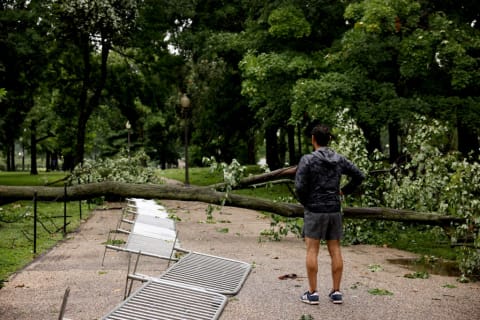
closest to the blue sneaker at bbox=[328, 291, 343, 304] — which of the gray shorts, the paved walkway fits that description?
the paved walkway

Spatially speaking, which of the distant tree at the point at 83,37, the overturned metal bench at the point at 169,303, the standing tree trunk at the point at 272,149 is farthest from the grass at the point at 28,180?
the overturned metal bench at the point at 169,303

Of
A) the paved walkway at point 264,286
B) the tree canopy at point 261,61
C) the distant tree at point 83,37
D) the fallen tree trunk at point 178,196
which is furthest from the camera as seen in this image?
the distant tree at point 83,37

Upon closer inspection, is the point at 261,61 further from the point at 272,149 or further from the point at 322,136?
the point at 322,136

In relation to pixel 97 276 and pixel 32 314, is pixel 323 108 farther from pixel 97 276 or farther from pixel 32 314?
pixel 32 314

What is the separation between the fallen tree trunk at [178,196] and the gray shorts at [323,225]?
4036mm

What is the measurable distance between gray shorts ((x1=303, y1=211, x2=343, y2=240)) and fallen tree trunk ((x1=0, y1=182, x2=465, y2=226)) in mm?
4036

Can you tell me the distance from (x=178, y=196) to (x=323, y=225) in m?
4.71

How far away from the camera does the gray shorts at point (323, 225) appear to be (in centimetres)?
499

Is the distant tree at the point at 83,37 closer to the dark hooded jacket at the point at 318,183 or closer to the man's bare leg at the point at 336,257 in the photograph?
the dark hooded jacket at the point at 318,183

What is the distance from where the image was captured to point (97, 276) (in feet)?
21.2

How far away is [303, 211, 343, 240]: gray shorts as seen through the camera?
16.4ft

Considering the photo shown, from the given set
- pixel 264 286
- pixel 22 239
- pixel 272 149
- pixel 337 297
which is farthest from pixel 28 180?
pixel 337 297

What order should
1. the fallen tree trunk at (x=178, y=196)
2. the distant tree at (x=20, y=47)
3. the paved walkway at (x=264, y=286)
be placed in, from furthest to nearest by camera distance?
the distant tree at (x=20, y=47) → the fallen tree trunk at (x=178, y=196) → the paved walkway at (x=264, y=286)

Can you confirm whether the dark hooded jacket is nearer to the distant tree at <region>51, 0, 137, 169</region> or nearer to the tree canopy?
the tree canopy
